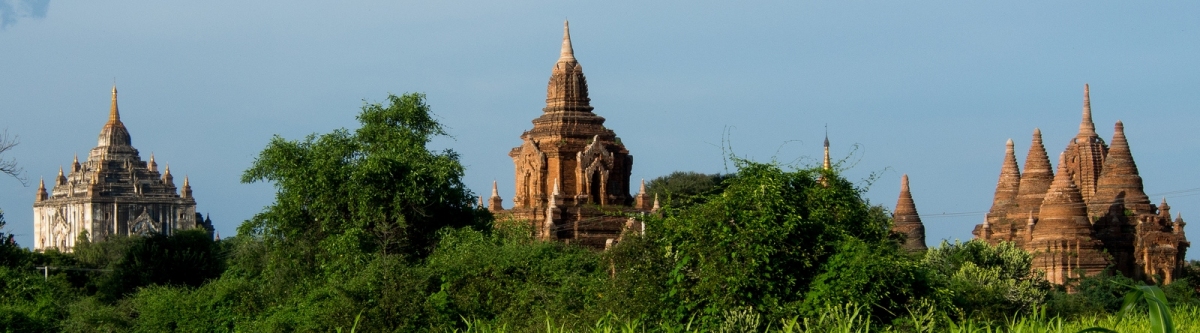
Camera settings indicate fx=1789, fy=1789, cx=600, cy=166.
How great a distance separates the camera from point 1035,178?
5262cm

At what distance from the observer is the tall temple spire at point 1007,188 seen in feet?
177

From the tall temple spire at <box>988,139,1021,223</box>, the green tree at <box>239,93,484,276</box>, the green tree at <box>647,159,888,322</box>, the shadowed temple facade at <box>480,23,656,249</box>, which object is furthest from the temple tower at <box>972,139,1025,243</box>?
the green tree at <box>647,159,888,322</box>

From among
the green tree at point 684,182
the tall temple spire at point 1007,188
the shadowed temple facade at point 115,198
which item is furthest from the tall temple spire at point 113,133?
the tall temple spire at point 1007,188

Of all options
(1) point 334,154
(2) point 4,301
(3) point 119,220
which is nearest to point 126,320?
(2) point 4,301

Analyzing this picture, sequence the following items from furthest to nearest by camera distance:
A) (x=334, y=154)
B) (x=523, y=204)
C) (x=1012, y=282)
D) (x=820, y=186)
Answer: (x=523, y=204) → (x=1012, y=282) → (x=334, y=154) → (x=820, y=186)

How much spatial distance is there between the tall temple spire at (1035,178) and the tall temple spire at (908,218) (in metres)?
3.15

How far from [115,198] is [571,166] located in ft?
226

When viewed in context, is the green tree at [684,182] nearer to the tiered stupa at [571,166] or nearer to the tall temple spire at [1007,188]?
the tall temple spire at [1007,188]

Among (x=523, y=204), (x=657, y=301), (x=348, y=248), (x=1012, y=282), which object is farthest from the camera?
(x=523, y=204)

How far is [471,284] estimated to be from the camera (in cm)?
2567

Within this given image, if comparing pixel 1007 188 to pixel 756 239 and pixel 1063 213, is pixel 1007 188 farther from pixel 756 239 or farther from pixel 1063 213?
pixel 756 239

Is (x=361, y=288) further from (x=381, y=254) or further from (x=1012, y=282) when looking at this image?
(x=1012, y=282)

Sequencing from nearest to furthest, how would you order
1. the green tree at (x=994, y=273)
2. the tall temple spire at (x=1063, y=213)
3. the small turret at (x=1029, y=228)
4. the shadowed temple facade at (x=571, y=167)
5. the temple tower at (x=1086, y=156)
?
1. the green tree at (x=994, y=273)
2. the shadowed temple facade at (x=571, y=167)
3. the tall temple spire at (x=1063, y=213)
4. the small turret at (x=1029, y=228)
5. the temple tower at (x=1086, y=156)

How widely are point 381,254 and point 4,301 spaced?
1085 cm
